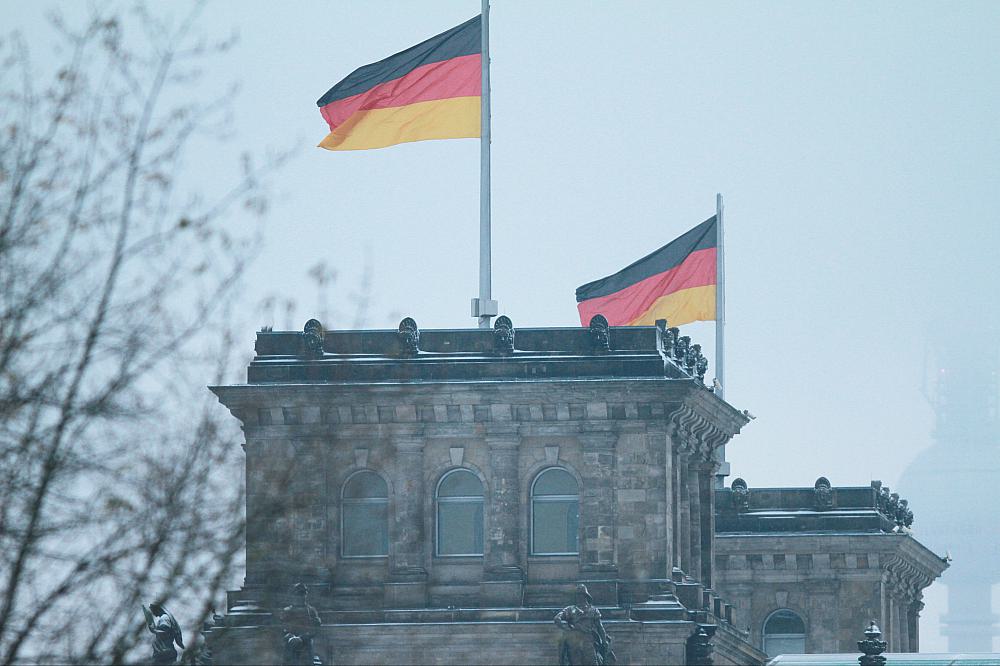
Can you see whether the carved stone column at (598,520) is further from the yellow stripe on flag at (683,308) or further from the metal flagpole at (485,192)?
the yellow stripe on flag at (683,308)

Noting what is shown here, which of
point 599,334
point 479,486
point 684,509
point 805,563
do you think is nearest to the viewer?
point 599,334

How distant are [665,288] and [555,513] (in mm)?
11011

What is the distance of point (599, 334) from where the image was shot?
74.1 m

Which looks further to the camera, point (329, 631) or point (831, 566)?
point (831, 566)

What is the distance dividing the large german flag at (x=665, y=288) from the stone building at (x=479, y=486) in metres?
5.58

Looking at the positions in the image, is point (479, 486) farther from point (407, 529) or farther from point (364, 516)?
point (364, 516)

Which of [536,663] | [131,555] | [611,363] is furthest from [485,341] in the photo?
[131,555]

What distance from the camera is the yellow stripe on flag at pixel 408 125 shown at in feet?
234

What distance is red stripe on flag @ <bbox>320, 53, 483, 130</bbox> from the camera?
71250 millimetres

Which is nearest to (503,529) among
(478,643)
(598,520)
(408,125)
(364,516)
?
(598,520)

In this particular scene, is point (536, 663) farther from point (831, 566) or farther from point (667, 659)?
point (831, 566)

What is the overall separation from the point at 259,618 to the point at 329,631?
7.88 ft

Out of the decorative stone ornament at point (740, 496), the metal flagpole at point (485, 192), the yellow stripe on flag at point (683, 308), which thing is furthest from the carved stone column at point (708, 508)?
the metal flagpole at point (485, 192)

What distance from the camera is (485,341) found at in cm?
7469
